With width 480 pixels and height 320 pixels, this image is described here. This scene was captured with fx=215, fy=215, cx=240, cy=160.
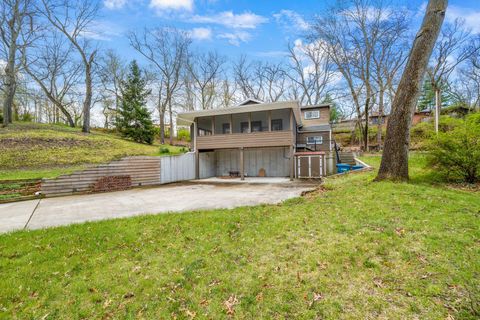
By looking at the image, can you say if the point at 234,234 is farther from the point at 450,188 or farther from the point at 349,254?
the point at 450,188

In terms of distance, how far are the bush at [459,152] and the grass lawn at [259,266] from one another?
235cm

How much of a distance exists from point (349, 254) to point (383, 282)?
2.02 ft

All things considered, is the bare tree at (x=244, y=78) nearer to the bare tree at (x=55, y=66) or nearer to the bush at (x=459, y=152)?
the bare tree at (x=55, y=66)

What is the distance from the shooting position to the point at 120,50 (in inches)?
1055

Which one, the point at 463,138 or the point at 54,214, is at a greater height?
the point at 463,138

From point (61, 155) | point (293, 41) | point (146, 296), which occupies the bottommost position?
point (146, 296)

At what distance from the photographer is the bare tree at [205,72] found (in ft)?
92.7

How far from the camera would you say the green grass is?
35.3 feet

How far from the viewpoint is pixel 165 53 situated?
25.4m

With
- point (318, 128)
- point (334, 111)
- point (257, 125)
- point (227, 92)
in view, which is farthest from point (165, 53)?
point (334, 111)

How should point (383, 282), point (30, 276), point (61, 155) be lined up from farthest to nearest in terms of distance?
point (61, 155) → point (30, 276) → point (383, 282)

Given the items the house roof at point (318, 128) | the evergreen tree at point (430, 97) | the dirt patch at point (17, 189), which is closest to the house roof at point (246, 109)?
the house roof at point (318, 128)

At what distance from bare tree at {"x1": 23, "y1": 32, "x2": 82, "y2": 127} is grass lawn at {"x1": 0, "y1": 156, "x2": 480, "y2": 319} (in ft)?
74.9

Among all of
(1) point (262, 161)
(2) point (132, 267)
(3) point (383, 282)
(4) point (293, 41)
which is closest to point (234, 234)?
(2) point (132, 267)
